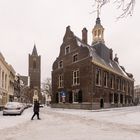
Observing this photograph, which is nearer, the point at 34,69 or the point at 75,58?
the point at 75,58

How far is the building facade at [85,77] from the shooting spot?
157ft

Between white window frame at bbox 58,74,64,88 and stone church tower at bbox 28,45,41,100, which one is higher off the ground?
stone church tower at bbox 28,45,41,100

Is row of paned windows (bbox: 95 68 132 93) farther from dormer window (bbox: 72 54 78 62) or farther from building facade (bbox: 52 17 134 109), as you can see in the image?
dormer window (bbox: 72 54 78 62)

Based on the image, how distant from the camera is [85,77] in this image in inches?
1921

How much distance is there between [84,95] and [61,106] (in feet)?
27.6

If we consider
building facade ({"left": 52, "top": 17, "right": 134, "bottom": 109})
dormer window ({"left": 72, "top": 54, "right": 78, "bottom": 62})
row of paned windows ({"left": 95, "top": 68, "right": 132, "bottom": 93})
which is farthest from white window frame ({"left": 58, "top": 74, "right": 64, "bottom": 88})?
row of paned windows ({"left": 95, "top": 68, "right": 132, "bottom": 93})

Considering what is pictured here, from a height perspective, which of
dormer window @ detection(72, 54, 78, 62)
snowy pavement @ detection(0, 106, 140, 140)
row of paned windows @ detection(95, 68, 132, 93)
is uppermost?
dormer window @ detection(72, 54, 78, 62)

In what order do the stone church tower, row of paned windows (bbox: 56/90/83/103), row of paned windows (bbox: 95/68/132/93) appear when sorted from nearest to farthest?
row of paned windows (bbox: 56/90/83/103) → row of paned windows (bbox: 95/68/132/93) → the stone church tower

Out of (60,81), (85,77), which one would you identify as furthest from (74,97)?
(60,81)

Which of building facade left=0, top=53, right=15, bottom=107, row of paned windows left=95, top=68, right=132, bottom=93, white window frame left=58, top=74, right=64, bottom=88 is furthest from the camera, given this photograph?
white window frame left=58, top=74, right=64, bottom=88

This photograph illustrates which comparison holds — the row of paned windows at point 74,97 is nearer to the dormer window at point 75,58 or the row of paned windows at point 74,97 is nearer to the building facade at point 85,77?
the building facade at point 85,77

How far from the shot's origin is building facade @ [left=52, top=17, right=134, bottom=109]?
47.9m

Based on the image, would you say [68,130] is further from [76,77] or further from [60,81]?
[60,81]

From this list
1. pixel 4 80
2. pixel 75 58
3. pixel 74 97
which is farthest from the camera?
pixel 75 58
